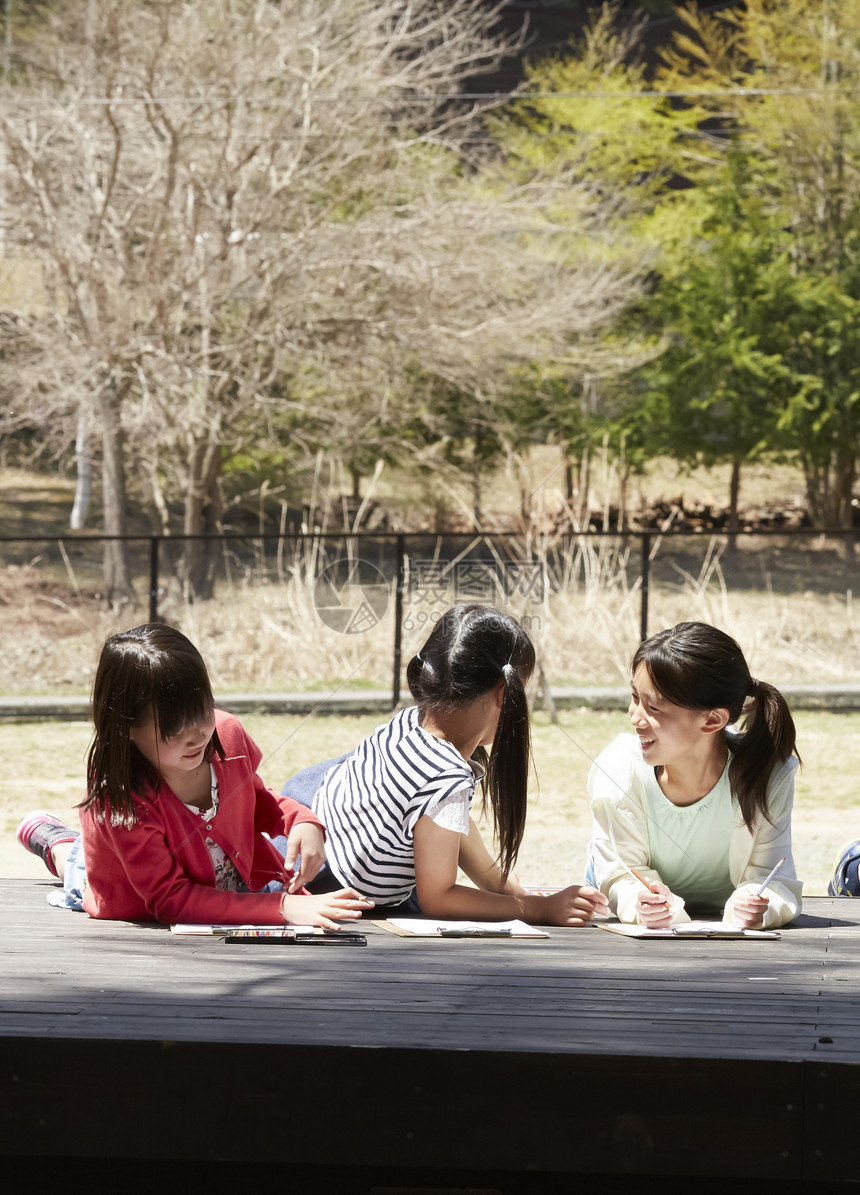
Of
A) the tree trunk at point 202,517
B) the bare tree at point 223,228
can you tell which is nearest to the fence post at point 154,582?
the tree trunk at point 202,517

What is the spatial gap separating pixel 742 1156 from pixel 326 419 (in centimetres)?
1552

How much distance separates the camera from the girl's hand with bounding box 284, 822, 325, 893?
9.93ft

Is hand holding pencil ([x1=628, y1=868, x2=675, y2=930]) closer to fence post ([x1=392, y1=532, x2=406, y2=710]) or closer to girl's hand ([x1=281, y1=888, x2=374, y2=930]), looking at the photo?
girl's hand ([x1=281, y1=888, x2=374, y2=930])

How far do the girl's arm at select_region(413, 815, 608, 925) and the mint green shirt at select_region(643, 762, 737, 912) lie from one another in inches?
13.2

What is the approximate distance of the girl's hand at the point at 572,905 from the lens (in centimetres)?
279

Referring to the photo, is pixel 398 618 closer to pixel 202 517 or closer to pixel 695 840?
pixel 202 517

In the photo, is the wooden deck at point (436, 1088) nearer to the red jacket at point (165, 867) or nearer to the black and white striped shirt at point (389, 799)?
the red jacket at point (165, 867)

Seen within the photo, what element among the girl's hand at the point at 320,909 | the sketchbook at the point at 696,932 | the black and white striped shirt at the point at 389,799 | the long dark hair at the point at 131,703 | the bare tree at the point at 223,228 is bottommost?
the sketchbook at the point at 696,932

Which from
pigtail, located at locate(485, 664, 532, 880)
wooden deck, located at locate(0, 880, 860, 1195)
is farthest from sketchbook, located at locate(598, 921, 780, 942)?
wooden deck, located at locate(0, 880, 860, 1195)

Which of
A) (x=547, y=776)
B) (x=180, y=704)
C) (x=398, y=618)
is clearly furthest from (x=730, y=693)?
(x=398, y=618)

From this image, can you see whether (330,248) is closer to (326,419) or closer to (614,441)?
(326,419)

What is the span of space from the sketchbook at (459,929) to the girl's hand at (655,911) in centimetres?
21

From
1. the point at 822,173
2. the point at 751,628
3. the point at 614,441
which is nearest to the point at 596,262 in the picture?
the point at 614,441

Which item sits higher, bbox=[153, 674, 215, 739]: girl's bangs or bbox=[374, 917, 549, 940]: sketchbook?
bbox=[153, 674, 215, 739]: girl's bangs
